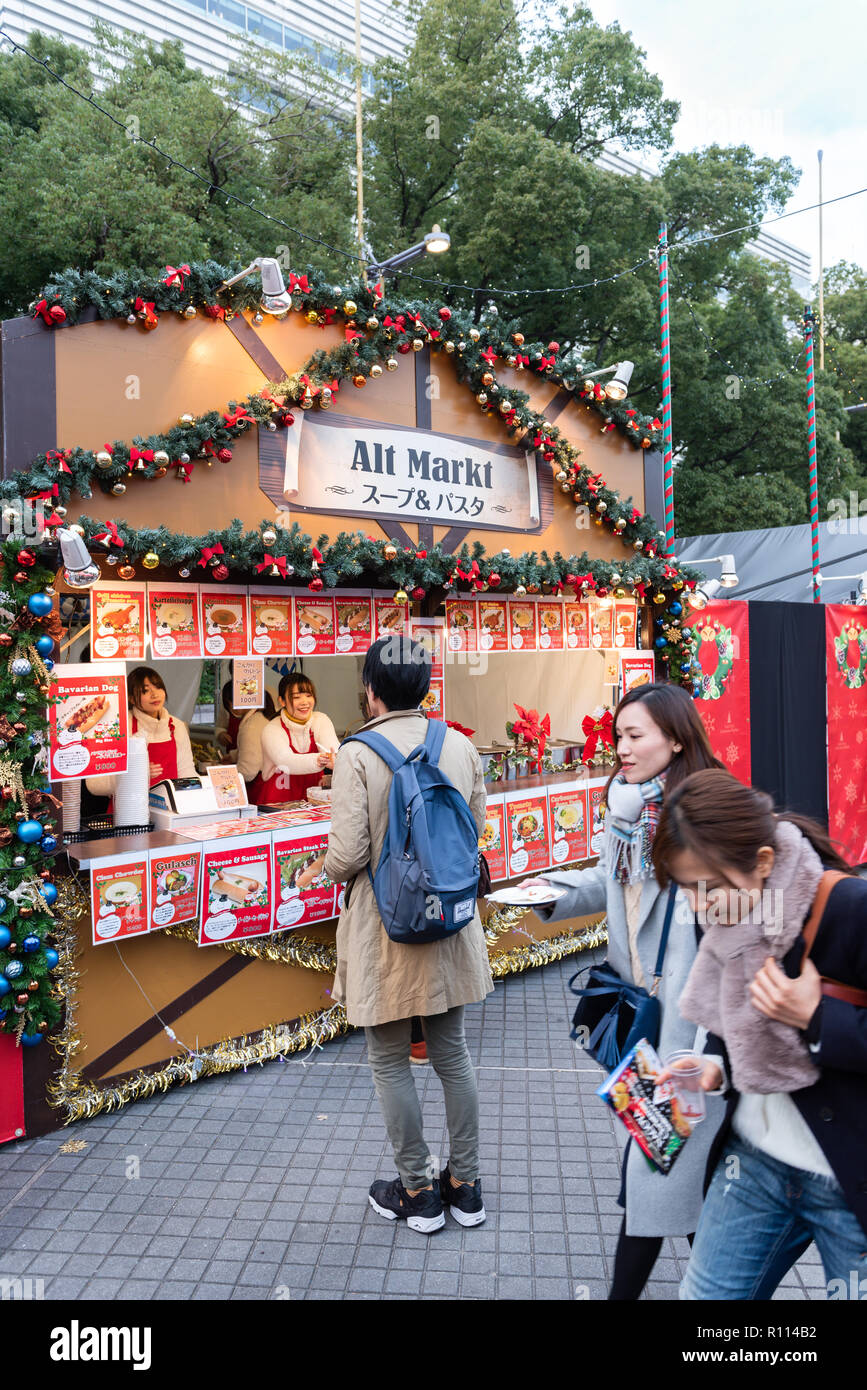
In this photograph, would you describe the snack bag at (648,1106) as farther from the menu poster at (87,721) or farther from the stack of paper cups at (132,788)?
the stack of paper cups at (132,788)

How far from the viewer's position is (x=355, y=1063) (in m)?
4.64

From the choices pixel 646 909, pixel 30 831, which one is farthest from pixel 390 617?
pixel 646 909

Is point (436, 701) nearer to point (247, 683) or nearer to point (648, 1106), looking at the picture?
point (247, 683)

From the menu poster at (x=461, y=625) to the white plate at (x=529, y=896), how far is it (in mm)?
3227

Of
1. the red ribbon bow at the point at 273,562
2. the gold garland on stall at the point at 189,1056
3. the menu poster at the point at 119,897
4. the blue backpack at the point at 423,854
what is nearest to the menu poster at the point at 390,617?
the red ribbon bow at the point at 273,562

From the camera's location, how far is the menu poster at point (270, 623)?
4770 mm

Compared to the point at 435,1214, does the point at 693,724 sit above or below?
above

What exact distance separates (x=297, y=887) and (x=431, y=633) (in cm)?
182

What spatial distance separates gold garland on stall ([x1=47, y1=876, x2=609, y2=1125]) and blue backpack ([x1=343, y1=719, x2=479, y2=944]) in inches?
66.1

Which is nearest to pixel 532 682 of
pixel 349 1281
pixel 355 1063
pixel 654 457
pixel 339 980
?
pixel 654 457

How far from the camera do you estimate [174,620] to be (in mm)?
4449

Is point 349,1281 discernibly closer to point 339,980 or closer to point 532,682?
point 339,980

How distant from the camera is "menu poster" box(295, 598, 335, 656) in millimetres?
4977
